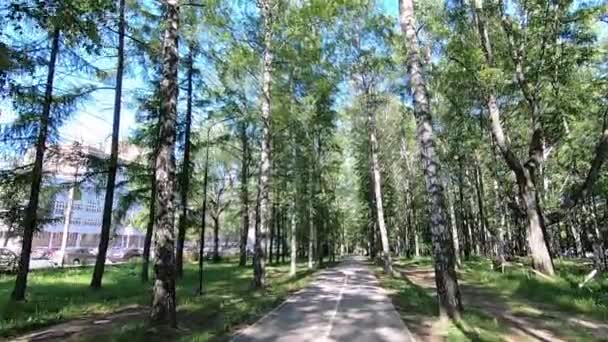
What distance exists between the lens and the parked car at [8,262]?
864 inches

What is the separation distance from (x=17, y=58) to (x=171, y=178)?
129 inches

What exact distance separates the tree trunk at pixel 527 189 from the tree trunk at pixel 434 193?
8.03 m

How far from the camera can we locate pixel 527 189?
55.3 ft

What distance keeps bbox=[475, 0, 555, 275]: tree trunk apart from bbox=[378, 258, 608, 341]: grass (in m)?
0.76

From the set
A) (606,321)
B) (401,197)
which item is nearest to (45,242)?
(401,197)

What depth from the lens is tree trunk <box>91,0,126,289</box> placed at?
49.3 feet

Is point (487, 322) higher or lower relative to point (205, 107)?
lower

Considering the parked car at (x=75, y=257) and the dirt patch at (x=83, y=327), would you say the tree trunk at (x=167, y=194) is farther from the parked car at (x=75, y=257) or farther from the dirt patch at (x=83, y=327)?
the parked car at (x=75, y=257)

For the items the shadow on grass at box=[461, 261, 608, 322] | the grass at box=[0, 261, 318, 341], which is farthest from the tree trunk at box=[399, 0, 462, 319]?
the grass at box=[0, 261, 318, 341]

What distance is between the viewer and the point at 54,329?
8797mm

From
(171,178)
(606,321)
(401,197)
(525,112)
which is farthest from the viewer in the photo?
(401,197)

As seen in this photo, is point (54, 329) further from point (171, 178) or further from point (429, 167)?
point (429, 167)

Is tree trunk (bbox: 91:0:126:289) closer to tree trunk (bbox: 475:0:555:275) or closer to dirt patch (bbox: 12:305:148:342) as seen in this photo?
dirt patch (bbox: 12:305:148:342)

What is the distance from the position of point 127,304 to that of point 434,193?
8817 millimetres
